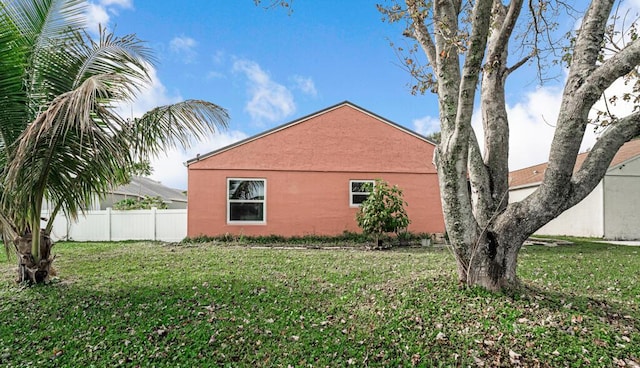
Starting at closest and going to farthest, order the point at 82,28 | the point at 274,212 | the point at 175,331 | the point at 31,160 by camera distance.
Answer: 1. the point at 175,331
2. the point at 31,160
3. the point at 82,28
4. the point at 274,212

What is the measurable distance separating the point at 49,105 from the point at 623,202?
18.4 m

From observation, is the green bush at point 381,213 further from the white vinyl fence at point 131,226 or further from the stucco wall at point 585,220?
the white vinyl fence at point 131,226

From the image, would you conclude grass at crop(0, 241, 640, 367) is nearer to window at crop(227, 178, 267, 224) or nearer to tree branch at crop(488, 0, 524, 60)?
tree branch at crop(488, 0, 524, 60)

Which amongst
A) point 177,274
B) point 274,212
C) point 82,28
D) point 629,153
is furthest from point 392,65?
point 629,153

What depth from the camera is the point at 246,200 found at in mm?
11781

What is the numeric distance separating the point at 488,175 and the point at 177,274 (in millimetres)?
5356

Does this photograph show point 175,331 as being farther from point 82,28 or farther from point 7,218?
point 82,28

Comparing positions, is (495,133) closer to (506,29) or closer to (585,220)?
(506,29)

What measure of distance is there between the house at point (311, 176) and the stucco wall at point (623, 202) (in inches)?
A: 287

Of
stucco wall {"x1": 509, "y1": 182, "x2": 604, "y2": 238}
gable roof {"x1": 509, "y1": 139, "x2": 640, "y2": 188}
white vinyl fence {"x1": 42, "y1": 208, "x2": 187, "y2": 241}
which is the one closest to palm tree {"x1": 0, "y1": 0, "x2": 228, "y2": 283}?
white vinyl fence {"x1": 42, "y1": 208, "x2": 187, "y2": 241}

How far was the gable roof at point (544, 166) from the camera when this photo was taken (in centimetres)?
1381

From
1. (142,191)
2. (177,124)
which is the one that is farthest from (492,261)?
(142,191)

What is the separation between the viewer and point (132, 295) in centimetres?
469

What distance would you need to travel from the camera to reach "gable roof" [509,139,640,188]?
45.3 feet
